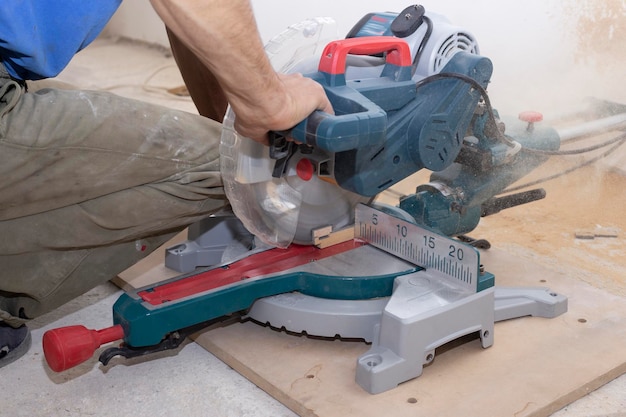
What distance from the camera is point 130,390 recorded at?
1.89m

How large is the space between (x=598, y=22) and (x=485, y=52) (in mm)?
426

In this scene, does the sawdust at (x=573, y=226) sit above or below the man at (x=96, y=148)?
below

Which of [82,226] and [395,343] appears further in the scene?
[82,226]

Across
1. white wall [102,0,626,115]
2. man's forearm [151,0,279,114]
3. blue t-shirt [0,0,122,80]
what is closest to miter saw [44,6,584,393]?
man's forearm [151,0,279,114]

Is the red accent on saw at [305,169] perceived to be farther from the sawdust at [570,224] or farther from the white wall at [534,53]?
the white wall at [534,53]

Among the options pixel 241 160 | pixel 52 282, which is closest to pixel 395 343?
pixel 241 160

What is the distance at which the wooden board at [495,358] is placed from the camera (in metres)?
1.74

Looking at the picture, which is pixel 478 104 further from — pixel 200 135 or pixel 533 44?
pixel 533 44

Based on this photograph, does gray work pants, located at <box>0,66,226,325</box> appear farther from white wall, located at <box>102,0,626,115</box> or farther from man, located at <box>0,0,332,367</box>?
white wall, located at <box>102,0,626,115</box>

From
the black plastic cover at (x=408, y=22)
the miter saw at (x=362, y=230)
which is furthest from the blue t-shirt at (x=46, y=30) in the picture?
the black plastic cover at (x=408, y=22)

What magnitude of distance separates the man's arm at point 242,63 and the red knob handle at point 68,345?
1.84 ft

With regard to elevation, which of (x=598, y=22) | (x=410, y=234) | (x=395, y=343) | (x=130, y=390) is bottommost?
(x=130, y=390)

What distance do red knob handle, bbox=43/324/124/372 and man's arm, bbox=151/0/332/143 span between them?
56 centimetres

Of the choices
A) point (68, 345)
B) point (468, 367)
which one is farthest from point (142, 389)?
point (468, 367)
